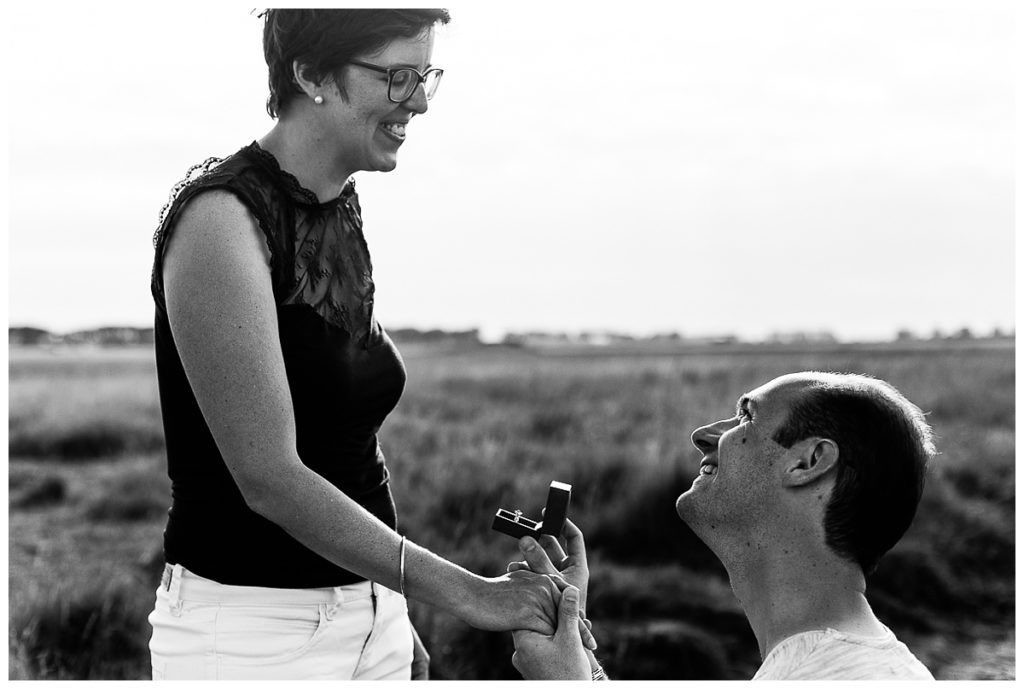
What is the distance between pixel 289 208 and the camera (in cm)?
258

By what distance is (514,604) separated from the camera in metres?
2.56

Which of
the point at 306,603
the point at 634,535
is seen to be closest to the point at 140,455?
the point at 634,535

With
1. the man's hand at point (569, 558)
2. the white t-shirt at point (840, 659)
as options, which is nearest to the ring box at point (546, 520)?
the man's hand at point (569, 558)

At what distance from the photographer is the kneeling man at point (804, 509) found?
8.13 feet

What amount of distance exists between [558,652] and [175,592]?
88 cm

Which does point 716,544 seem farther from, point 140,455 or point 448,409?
point 448,409

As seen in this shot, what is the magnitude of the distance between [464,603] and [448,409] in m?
15.2

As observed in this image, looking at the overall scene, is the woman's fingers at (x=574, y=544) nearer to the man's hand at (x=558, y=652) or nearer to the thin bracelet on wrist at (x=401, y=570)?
the man's hand at (x=558, y=652)

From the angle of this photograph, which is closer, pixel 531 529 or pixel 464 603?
pixel 464 603

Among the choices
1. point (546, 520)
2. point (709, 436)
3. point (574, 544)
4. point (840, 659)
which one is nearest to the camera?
point (840, 659)

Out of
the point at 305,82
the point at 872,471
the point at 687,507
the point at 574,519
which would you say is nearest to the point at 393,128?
the point at 305,82

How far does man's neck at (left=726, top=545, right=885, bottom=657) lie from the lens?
2.45 m

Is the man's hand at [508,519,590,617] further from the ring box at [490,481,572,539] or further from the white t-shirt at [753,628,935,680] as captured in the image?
the white t-shirt at [753,628,935,680]

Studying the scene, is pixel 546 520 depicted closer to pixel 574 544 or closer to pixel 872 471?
pixel 574 544
